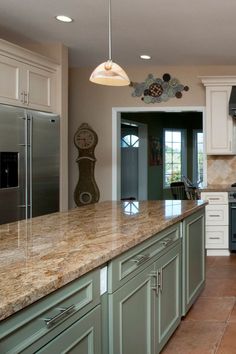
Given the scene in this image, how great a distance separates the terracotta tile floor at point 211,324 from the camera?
2.78 meters

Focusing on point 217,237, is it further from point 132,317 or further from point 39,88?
point 132,317

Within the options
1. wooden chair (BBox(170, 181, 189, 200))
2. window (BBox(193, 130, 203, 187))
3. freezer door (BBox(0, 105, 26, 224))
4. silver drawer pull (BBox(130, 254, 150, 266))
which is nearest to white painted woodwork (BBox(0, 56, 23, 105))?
freezer door (BBox(0, 105, 26, 224))

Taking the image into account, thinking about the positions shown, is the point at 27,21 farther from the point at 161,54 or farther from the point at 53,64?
the point at 161,54

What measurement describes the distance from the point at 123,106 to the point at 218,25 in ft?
7.47

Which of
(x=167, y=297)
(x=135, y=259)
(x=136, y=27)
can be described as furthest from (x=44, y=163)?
(x=135, y=259)

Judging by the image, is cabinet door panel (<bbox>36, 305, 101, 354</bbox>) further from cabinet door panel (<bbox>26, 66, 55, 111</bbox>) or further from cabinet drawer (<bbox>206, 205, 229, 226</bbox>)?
cabinet drawer (<bbox>206, 205, 229, 226</bbox>)

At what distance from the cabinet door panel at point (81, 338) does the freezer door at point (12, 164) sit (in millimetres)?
2507

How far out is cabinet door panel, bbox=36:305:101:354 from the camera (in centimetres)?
134

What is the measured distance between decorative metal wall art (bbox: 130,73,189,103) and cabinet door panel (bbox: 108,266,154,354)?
166 inches

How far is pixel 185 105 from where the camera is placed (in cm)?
610

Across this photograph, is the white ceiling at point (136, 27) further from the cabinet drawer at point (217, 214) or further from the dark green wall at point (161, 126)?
the dark green wall at point (161, 126)

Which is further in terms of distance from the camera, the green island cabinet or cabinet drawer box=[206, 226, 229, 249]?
cabinet drawer box=[206, 226, 229, 249]

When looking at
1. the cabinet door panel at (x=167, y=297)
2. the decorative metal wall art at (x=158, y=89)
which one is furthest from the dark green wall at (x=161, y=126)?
the cabinet door panel at (x=167, y=297)

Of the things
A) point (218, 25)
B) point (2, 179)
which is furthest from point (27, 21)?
point (218, 25)
